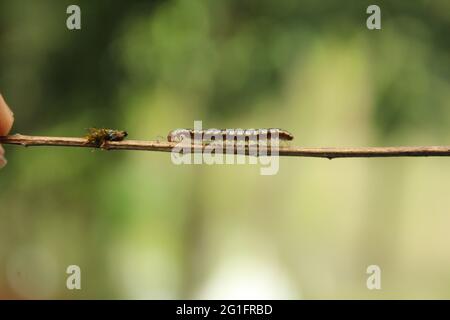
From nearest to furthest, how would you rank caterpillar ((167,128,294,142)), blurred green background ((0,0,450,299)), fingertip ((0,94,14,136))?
fingertip ((0,94,14,136)) → caterpillar ((167,128,294,142)) → blurred green background ((0,0,450,299))

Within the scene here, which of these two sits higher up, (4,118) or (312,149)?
(4,118)

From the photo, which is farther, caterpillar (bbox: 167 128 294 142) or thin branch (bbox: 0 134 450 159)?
caterpillar (bbox: 167 128 294 142)

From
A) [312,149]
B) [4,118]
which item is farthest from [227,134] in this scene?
[4,118]

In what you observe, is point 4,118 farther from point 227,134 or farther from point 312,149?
point 312,149

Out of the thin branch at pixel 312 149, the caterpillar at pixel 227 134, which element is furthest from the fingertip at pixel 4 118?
the caterpillar at pixel 227 134

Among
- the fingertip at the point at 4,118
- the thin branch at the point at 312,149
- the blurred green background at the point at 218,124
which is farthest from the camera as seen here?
the blurred green background at the point at 218,124

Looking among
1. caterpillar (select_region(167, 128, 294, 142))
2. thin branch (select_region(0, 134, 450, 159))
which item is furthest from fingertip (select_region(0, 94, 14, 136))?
caterpillar (select_region(167, 128, 294, 142))

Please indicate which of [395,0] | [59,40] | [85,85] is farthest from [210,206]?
[395,0]

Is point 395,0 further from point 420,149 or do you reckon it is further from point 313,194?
point 420,149

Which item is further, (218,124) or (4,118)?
(218,124)

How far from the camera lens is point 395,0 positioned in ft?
9.65

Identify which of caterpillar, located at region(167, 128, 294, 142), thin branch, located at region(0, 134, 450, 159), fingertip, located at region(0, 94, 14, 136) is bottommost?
thin branch, located at region(0, 134, 450, 159)

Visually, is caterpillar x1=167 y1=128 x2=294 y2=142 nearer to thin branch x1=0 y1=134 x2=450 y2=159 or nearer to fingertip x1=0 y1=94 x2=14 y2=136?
thin branch x1=0 y1=134 x2=450 y2=159

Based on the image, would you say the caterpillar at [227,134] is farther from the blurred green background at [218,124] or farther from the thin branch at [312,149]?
the blurred green background at [218,124]
